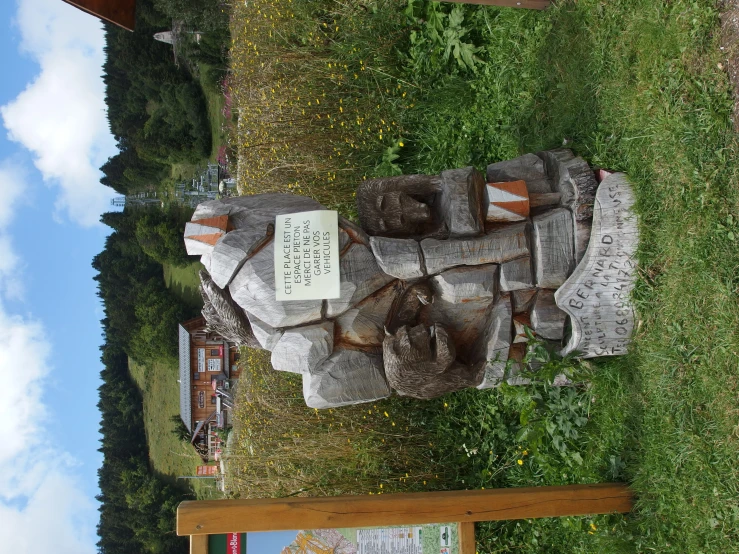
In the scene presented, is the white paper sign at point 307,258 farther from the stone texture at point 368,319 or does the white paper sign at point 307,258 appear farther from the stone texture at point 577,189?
the stone texture at point 577,189

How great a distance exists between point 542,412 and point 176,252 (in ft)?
41.2

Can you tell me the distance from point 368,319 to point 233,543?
4.67 feet

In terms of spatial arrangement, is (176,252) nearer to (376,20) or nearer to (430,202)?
(376,20)

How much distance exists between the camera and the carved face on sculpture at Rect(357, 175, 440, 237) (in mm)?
3441

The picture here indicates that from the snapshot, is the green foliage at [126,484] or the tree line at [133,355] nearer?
the tree line at [133,355]

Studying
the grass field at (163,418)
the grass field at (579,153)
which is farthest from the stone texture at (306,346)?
the grass field at (163,418)

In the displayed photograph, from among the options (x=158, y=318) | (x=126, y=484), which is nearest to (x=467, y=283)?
(x=158, y=318)

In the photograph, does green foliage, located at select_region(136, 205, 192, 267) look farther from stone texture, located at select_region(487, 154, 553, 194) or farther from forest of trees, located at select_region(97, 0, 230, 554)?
stone texture, located at select_region(487, 154, 553, 194)

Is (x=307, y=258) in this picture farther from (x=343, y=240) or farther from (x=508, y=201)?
(x=508, y=201)

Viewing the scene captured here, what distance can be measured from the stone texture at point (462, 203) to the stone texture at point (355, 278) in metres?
0.53

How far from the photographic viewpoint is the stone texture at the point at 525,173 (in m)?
3.63

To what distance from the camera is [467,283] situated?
11.0ft

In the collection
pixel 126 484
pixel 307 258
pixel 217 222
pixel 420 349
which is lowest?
pixel 126 484

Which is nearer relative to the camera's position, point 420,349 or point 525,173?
point 420,349
